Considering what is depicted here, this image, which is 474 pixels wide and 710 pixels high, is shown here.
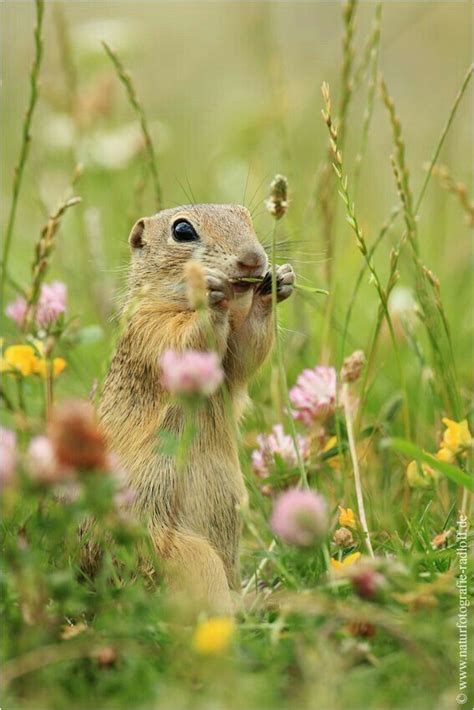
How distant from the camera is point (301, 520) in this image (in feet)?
7.57

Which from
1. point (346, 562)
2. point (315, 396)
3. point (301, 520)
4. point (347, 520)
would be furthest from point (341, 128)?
point (301, 520)

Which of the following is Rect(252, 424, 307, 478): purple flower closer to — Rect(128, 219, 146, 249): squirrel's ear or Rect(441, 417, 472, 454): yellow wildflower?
Rect(441, 417, 472, 454): yellow wildflower

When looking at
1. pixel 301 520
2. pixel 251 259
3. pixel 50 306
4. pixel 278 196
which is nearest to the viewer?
pixel 301 520

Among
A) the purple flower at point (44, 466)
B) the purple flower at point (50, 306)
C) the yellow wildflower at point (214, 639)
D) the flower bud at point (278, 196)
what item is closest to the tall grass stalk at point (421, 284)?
the flower bud at point (278, 196)

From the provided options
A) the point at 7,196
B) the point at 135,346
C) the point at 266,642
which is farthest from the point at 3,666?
the point at 7,196

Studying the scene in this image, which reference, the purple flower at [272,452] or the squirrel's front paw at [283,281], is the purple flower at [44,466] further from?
the purple flower at [272,452]

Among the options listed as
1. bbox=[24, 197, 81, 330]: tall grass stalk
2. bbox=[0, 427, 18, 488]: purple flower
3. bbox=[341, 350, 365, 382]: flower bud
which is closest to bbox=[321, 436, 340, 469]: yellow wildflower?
bbox=[341, 350, 365, 382]: flower bud

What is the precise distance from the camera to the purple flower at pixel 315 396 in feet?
12.4

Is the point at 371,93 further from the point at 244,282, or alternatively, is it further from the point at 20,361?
the point at 20,361

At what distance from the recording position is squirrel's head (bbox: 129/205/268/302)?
3424 mm

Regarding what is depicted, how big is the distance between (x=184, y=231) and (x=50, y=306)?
53 cm

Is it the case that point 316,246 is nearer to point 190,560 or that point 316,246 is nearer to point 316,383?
point 316,383

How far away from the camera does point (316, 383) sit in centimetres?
380

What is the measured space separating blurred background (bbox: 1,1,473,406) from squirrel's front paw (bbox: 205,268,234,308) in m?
0.53
